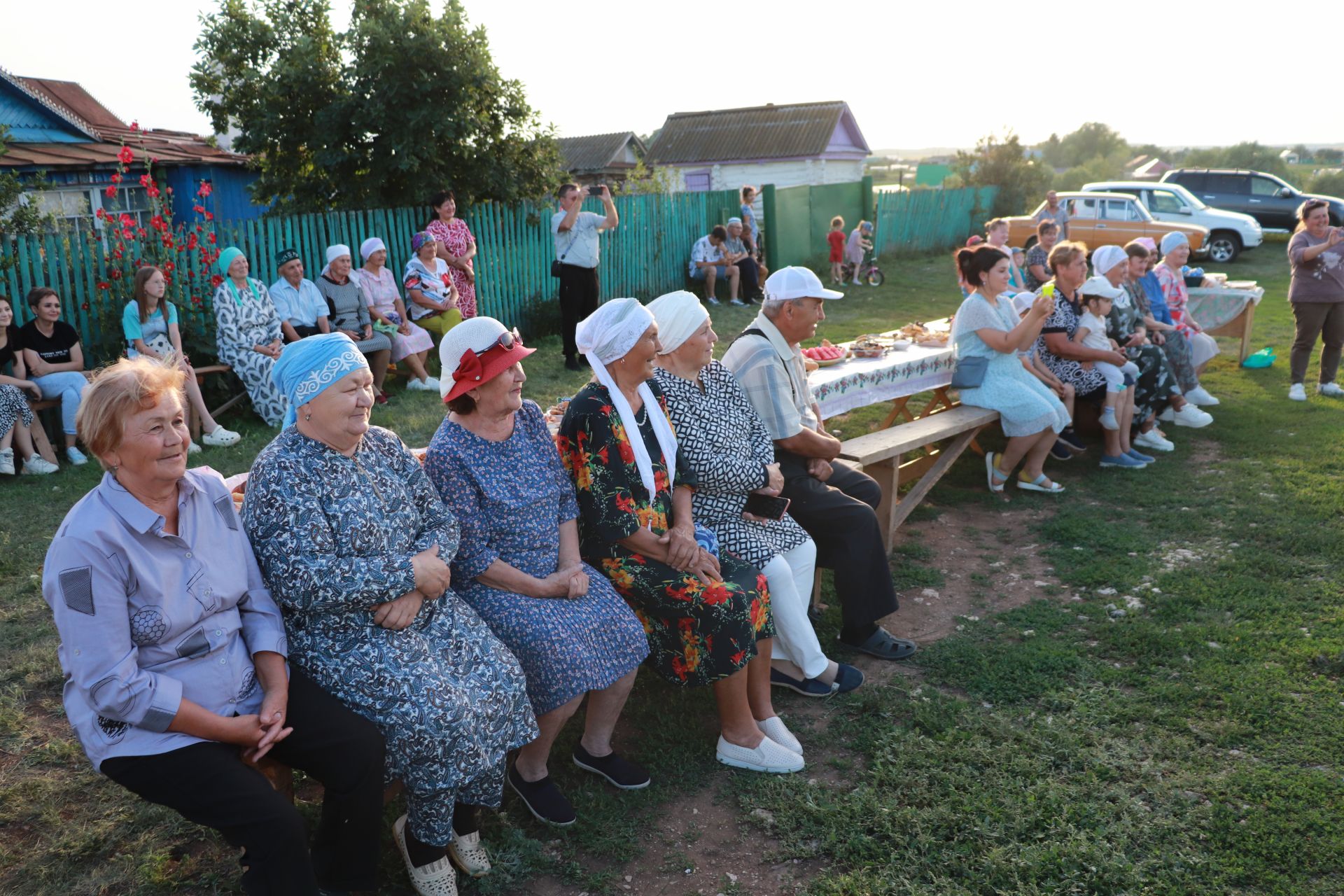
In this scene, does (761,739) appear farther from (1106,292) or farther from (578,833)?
(1106,292)

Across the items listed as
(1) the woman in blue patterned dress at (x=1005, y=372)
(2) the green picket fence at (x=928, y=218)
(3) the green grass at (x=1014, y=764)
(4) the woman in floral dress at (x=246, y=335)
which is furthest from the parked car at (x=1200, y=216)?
(4) the woman in floral dress at (x=246, y=335)

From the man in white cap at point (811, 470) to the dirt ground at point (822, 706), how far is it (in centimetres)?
19

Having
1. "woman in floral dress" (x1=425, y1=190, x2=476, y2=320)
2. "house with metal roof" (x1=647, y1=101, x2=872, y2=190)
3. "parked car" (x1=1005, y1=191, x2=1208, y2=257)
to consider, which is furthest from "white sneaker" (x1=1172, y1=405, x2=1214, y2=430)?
"house with metal roof" (x1=647, y1=101, x2=872, y2=190)

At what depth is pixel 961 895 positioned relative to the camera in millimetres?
2758

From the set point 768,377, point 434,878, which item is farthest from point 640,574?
point 768,377

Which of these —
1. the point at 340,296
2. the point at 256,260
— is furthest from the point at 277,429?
the point at 256,260

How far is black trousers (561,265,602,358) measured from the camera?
33.7ft

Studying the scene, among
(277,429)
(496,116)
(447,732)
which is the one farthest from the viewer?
(496,116)

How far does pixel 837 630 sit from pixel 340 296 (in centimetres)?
607

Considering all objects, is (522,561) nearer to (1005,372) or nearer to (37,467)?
(1005,372)

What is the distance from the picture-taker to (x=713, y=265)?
15.1 metres

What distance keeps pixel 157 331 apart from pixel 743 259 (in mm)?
9476

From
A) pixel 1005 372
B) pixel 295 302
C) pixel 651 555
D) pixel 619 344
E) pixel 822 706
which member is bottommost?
pixel 822 706

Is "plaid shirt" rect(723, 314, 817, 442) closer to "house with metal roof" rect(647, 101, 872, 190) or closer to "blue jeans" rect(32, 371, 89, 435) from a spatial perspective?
"blue jeans" rect(32, 371, 89, 435)
